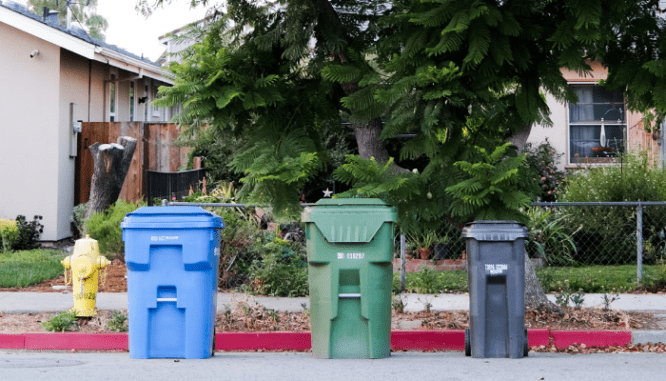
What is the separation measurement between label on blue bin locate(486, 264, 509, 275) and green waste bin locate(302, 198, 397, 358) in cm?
86

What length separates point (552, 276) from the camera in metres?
9.91

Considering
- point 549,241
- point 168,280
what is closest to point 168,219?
point 168,280

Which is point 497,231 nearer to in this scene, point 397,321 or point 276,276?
point 397,321

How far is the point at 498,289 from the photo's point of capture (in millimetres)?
6195

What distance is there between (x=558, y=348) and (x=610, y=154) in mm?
9359

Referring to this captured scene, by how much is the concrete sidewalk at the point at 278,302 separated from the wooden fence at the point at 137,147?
18.0 feet

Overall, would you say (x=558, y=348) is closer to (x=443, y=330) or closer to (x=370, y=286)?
(x=443, y=330)

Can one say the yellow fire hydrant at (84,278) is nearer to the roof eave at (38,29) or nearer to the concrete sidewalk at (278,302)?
the concrete sidewalk at (278,302)

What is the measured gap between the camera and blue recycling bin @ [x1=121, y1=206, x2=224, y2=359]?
6.04 meters

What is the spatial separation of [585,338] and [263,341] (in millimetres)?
3058

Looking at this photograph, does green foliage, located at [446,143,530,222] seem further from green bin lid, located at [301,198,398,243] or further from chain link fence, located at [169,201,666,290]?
chain link fence, located at [169,201,666,290]

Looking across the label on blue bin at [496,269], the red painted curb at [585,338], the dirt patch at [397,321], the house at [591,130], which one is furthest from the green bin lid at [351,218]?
the house at [591,130]

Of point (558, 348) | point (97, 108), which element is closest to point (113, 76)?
point (97, 108)

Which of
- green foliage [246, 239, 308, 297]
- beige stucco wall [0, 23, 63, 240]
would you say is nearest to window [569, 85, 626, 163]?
green foliage [246, 239, 308, 297]
